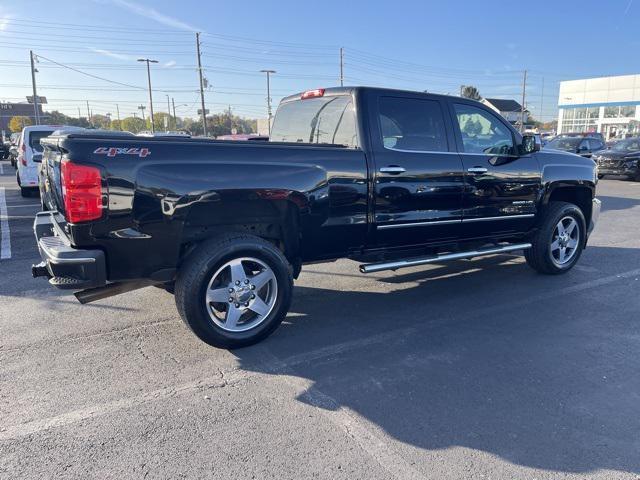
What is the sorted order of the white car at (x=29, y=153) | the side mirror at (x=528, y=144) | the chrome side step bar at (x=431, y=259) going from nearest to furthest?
the chrome side step bar at (x=431, y=259) → the side mirror at (x=528, y=144) → the white car at (x=29, y=153)

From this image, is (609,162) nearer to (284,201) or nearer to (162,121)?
(284,201)

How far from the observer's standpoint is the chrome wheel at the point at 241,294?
378 cm

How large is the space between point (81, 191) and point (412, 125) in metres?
3.01

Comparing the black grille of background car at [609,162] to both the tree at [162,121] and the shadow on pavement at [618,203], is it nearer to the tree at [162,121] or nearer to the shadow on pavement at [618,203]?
the shadow on pavement at [618,203]

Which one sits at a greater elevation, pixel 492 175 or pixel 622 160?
pixel 492 175

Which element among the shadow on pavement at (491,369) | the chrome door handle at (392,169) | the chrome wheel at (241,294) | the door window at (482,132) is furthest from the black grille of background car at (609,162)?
the chrome wheel at (241,294)

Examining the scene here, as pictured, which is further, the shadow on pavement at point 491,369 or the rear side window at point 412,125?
the rear side window at point 412,125

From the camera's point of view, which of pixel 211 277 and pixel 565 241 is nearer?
pixel 211 277

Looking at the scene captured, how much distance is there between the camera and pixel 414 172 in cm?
457

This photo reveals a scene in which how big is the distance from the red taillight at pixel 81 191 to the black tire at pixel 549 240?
484 cm

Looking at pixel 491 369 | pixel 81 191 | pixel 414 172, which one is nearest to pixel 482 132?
pixel 414 172

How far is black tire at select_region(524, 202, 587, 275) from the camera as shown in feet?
19.1

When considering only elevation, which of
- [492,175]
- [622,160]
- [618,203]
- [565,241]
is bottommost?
[618,203]

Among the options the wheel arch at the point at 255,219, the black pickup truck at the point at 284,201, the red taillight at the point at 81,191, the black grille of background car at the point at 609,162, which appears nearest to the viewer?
the red taillight at the point at 81,191
